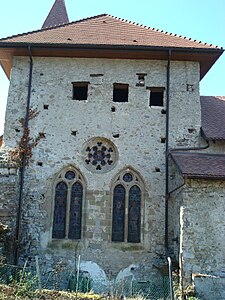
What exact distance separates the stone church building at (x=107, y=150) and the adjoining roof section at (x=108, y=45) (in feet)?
0.12

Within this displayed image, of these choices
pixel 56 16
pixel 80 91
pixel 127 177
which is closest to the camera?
pixel 127 177

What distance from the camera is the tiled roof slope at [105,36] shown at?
48.1ft

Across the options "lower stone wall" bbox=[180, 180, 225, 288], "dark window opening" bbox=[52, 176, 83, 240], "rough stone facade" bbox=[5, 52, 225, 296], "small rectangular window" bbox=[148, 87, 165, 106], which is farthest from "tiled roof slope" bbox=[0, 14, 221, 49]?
"lower stone wall" bbox=[180, 180, 225, 288]

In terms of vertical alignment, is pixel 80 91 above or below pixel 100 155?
above

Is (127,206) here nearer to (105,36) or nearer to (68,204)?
(68,204)

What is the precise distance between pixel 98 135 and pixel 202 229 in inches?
182

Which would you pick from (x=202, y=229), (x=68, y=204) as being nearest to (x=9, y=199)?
(x=68, y=204)

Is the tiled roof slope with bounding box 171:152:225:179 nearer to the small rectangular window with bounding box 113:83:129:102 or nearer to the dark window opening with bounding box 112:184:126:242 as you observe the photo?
the dark window opening with bounding box 112:184:126:242

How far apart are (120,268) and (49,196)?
3151 millimetres

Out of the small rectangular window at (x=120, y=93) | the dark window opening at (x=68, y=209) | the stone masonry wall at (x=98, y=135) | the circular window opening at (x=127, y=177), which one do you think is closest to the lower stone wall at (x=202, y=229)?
the stone masonry wall at (x=98, y=135)

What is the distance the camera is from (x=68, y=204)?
13.6 metres

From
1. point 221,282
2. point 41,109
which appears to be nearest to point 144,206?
point 221,282

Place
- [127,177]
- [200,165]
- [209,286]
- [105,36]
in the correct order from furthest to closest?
[105,36] < [127,177] < [200,165] < [209,286]

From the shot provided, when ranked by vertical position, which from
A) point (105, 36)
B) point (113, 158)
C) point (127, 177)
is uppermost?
point (105, 36)
